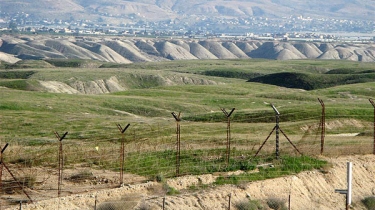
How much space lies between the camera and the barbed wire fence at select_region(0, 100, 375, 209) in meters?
27.8

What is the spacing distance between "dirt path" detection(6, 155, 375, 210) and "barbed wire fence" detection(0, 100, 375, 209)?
26.4 inches

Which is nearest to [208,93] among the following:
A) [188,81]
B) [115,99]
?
[115,99]

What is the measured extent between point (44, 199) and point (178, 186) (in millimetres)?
5766

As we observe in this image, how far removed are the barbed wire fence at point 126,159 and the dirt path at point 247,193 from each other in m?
0.67

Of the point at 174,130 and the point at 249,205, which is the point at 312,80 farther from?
the point at 249,205

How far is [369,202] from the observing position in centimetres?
3055

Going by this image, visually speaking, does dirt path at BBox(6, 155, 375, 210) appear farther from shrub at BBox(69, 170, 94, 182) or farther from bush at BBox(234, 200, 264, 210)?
shrub at BBox(69, 170, 94, 182)

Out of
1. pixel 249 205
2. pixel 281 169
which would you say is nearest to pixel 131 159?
pixel 281 169

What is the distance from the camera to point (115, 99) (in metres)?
84.8

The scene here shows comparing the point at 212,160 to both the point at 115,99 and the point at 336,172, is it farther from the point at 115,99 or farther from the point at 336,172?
the point at 115,99

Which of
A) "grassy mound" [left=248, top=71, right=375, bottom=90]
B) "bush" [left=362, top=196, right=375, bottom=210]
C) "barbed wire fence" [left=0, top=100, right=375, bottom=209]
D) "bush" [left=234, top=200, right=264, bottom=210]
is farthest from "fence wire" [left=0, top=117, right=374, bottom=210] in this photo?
"grassy mound" [left=248, top=71, right=375, bottom=90]

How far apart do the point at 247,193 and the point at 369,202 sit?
554 centimetres

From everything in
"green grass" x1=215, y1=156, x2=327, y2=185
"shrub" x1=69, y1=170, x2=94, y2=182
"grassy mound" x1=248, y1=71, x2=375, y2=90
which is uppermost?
"shrub" x1=69, y1=170, x2=94, y2=182

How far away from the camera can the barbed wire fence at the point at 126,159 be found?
27844 millimetres
